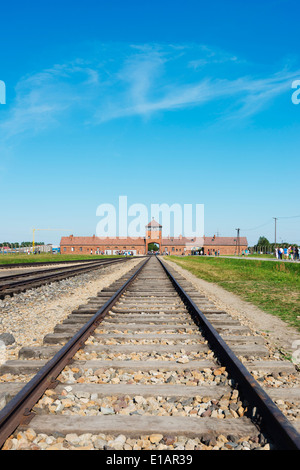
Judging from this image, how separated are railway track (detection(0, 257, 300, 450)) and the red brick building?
11596cm

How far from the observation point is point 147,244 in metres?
125

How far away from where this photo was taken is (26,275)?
48.3 ft

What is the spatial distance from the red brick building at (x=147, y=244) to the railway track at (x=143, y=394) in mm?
115958

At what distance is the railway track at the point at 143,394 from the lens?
244cm

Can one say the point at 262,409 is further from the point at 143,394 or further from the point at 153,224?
the point at 153,224

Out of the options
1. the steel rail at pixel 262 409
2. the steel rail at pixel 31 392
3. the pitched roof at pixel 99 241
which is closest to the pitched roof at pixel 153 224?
the pitched roof at pixel 99 241

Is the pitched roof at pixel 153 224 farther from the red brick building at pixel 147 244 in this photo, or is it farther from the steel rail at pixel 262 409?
the steel rail at pixel 262 409

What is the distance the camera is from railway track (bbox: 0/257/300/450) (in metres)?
2.44

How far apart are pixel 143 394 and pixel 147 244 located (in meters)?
122

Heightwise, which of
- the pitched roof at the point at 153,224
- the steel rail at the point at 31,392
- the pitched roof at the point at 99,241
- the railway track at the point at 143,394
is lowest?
the railway track at the point at 143,394

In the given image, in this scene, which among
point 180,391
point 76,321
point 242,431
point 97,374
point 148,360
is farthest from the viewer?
point 76,321
